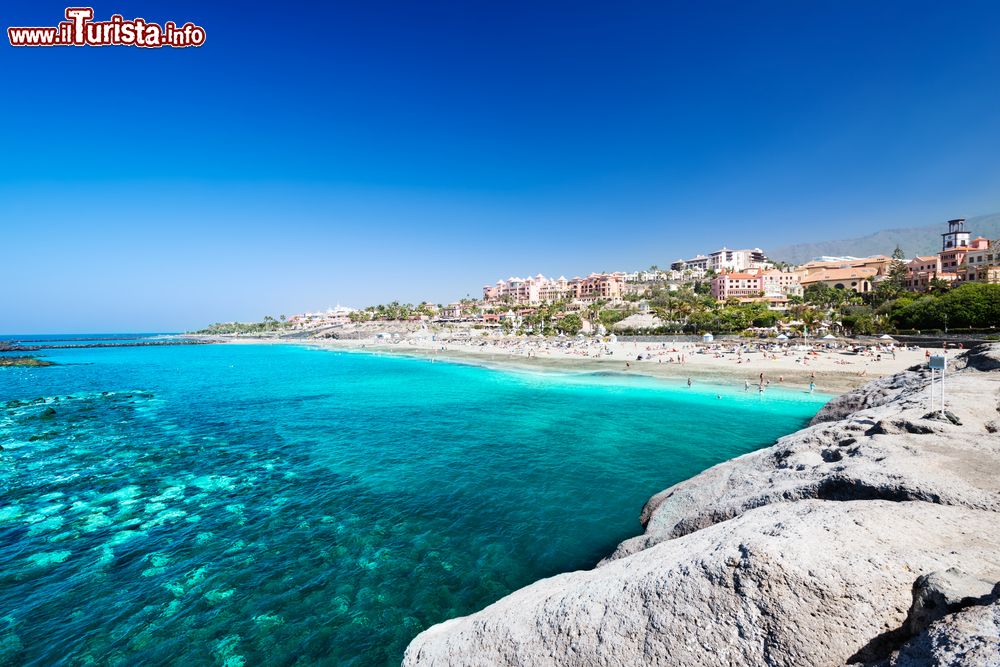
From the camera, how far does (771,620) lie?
3.45 metres

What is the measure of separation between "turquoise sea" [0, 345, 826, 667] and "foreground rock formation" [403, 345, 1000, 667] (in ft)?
12.4

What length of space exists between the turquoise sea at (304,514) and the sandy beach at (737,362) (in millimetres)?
9450

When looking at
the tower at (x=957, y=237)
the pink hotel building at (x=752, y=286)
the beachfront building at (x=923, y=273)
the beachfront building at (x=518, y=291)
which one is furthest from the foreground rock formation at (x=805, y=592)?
the beachfront building at (x=518, y=291)

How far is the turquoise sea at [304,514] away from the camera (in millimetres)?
7715

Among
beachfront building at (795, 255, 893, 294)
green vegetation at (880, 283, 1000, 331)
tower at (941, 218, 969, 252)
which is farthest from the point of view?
beachfront building at (795, 255, 893, 294)

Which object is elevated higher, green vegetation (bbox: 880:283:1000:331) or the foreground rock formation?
green vegetation (bbox: 880:283:1000:331)

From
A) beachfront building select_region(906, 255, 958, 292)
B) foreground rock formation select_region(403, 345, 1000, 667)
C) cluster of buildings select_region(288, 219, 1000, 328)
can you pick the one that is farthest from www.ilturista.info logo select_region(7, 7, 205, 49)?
beachfront building select_region(906, 255, 958, 292)

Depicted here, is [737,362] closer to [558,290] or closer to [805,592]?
[805,592]

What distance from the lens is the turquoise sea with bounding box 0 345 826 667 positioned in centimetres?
771

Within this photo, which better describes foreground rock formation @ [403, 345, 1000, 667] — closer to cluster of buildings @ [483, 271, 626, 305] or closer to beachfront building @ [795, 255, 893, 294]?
beachfront building @ [795, 255, 893, 294]

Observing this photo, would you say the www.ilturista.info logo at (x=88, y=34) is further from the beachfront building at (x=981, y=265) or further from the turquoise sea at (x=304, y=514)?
the beachfront building at (x=981, y=265)

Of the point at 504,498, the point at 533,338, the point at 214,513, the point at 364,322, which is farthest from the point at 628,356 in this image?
the point at 364,322

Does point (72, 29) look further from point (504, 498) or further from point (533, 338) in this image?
point (533, 338)

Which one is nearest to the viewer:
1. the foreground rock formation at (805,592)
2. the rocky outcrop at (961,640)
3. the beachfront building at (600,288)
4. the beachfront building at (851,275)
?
the rocky outcrop at (961,640)
